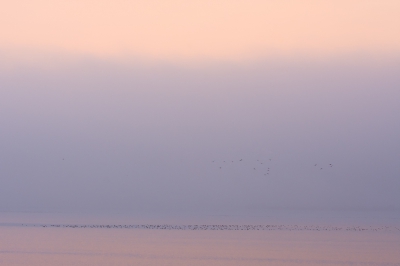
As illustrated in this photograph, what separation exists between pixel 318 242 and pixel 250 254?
1101cm

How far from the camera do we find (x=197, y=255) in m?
38.4

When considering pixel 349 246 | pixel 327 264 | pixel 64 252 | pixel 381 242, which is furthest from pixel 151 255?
pixel 381 242

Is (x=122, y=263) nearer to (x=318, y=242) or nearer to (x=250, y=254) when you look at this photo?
(x=250, y=254)

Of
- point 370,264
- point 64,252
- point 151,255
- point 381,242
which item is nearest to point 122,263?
point 151,255

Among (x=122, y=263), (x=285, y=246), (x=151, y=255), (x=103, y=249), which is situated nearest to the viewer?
(x=122, y=263)

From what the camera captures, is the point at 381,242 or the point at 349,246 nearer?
the point at 349,246

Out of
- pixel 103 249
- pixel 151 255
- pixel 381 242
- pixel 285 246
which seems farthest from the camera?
pixel 381 242

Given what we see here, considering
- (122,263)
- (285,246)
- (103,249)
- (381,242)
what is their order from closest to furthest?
(122,263) < (103,249) < (285,246) < (381,242)

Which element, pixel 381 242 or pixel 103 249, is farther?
pixel 381 242

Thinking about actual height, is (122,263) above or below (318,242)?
below

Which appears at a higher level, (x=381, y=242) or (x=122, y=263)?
(x=381, y=242)

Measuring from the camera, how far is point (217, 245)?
44.9 metres

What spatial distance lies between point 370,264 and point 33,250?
67.2 ft

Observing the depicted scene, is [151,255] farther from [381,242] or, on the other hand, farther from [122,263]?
[381,242]
